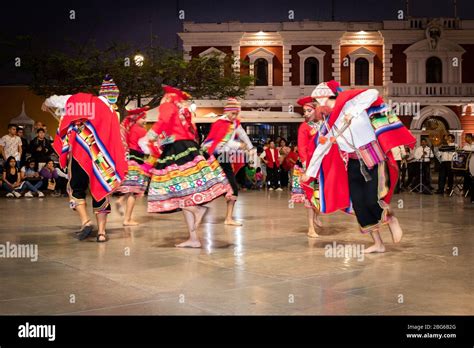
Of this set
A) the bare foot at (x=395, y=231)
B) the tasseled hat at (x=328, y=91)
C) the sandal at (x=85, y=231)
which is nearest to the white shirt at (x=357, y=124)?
the tasseled hat at (x=328, y=91)

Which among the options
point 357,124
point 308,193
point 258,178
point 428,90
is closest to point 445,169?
point 258,178

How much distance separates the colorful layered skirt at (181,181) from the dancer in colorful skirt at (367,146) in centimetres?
129

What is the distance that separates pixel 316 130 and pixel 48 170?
9.88m

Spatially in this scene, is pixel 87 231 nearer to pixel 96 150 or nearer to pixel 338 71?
pixel 96 150

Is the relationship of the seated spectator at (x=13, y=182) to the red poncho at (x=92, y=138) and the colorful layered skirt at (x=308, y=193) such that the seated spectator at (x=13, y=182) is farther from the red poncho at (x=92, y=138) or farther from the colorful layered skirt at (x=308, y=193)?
the colorful layered skirt at (x=308, y=193)

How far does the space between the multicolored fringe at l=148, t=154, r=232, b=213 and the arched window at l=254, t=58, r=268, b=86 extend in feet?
87.9

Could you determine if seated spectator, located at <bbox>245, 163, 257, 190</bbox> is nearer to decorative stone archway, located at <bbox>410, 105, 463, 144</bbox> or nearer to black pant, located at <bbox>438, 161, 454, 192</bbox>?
black pant, located at <bbox>438, 161, 454, 192</bbox>

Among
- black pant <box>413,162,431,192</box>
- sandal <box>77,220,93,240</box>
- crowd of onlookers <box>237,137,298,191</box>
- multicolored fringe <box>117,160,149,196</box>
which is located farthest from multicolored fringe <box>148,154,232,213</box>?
crowd of onlookers <box>237,137,298,191</box>

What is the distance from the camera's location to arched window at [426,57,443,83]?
111ft

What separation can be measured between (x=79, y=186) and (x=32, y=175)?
333 inches

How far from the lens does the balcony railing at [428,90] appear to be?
3316 cm

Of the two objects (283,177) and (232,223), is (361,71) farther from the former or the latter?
(232,223)

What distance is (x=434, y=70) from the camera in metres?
33.9

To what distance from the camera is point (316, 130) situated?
8375 mm
